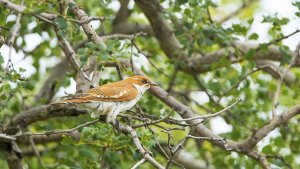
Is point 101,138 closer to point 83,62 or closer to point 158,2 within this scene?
point 83,62

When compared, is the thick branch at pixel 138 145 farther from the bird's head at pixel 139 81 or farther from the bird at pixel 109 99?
the bird's head at pixel 139 81

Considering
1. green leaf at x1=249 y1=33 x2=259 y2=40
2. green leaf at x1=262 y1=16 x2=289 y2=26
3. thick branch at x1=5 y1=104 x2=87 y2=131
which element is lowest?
thick branch at x1=5 y1=104 x2=87 y2=131

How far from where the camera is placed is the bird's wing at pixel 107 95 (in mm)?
4426

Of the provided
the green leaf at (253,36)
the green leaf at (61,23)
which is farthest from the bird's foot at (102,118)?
the green leaf at (253,36)

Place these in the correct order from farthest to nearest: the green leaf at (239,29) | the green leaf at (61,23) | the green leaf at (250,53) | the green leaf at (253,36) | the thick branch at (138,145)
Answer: the green leaf at (250,53) < the green leaf at (253,36) < the green leaf at (239,29) < the green leaf at (61,23) < the thick branch at (138,145)

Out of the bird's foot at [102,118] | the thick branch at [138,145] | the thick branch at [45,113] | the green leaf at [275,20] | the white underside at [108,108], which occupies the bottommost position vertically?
the thick branch at [138,145]

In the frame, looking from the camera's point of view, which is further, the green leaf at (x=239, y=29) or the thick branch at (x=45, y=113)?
the green leaf at (x=239, y=29)

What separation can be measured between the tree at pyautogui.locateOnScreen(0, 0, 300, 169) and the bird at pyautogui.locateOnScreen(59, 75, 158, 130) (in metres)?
0.07

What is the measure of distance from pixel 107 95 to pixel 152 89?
134cm

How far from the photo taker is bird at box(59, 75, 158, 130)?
444 cm

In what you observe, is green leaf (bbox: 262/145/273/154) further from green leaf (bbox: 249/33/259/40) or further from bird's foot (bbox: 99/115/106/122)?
bird's foot (bbox: 99/115/106/122)

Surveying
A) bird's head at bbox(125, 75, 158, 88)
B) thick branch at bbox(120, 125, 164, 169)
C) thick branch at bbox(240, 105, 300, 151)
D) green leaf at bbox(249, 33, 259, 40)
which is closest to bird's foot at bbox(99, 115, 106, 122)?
thick branch at bbox(120, 125, 164, 169)

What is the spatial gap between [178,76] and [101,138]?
3441mm

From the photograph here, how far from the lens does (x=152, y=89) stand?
5.89 metres
